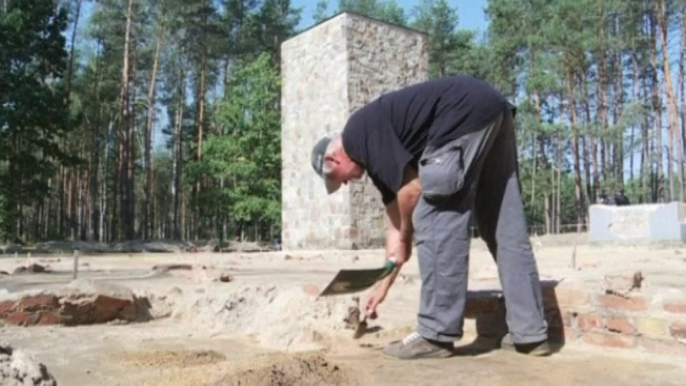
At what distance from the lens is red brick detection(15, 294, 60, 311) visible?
359 centimetres

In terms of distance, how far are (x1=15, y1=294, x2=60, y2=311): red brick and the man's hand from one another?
204 cm

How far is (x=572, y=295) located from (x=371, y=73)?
1031 cm

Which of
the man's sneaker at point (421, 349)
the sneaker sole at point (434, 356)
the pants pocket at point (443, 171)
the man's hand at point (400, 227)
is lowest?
the sneaker sole at point (434, 356)

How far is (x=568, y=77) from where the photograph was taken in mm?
29516

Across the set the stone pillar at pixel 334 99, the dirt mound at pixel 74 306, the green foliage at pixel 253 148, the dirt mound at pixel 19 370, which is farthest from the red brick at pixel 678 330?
the green foliage at pixel 253 148

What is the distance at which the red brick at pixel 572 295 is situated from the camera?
270 centimetres

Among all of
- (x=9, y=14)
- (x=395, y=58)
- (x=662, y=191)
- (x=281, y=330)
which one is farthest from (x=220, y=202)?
(x=662, y=191)

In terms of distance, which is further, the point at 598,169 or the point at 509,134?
the point at 598,169

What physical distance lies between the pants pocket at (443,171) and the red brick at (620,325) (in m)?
0.93

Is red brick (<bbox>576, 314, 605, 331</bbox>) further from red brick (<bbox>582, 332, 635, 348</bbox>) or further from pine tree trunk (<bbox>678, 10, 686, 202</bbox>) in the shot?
pine tree trunk (<bbox>678, 10, 686, 202</bbox>)

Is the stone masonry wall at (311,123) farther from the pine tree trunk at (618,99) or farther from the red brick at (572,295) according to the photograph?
the pine tree trunk at (618,99)

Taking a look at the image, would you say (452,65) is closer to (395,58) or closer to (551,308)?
(395,58)

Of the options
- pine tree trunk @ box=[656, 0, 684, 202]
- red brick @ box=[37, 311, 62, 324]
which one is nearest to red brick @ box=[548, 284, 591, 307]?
red brick @ box=[37, 311, 62, 324]

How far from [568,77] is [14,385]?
30909 mm
